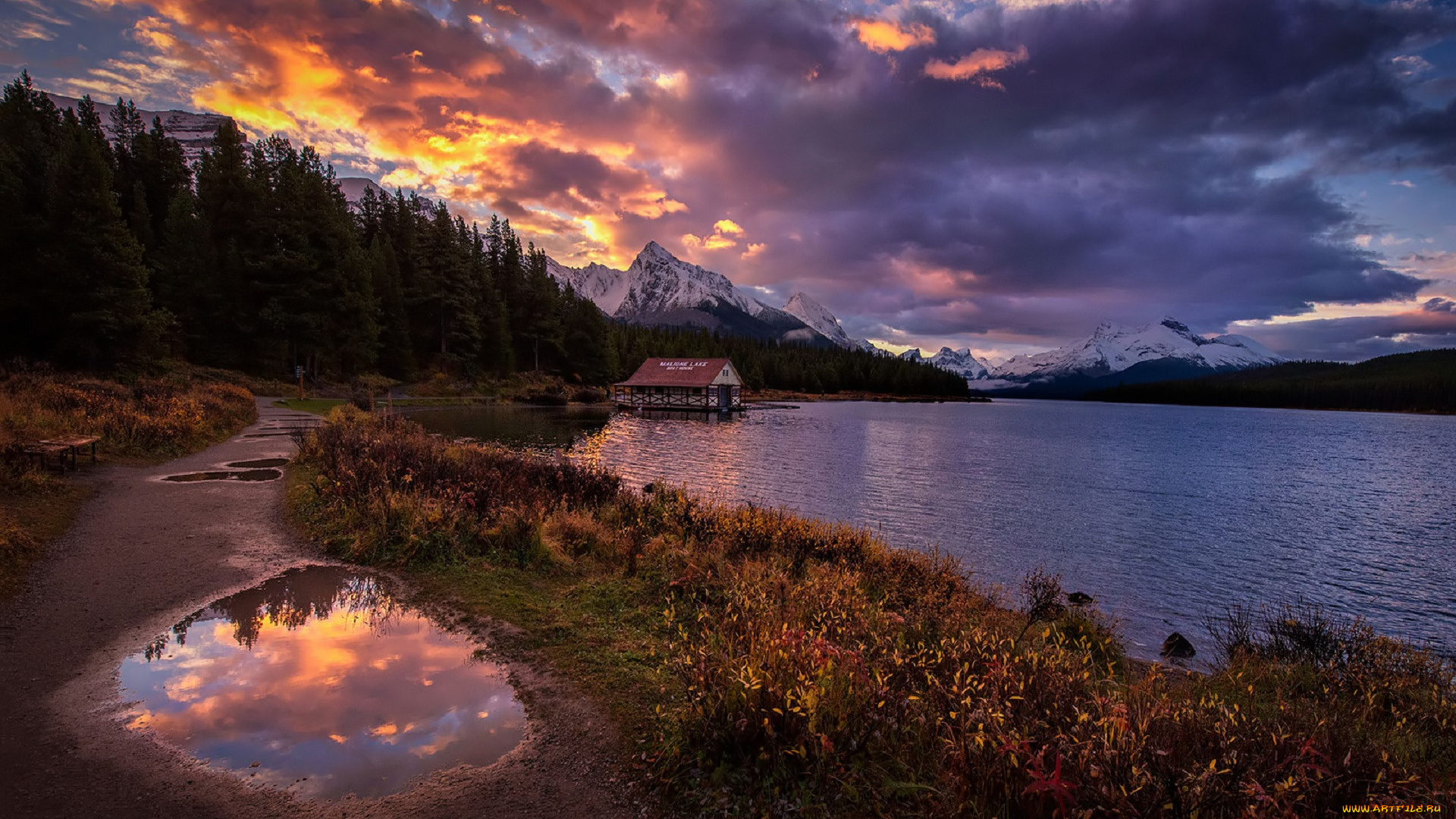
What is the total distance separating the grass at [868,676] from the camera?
400cm

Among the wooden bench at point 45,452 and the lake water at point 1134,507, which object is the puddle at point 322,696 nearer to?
the wooden bench at point 45,452

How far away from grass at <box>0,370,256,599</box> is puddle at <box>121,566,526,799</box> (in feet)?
11.5

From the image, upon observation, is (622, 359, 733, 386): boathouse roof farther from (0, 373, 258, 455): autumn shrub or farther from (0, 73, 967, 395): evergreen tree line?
(0, 373, 258, 455): autumn shrub

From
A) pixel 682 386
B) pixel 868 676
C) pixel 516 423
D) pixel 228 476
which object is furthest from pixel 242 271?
pixel 868 676

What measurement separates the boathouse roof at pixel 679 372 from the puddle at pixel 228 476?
2541 inches

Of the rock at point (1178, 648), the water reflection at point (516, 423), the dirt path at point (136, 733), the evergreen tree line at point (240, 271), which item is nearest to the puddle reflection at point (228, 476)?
the dirt path at point (136, 733)

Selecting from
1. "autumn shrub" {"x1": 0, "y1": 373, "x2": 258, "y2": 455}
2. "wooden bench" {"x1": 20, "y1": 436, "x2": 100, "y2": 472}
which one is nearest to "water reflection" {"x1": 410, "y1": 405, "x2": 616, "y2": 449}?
"autumn shrub" {"x1": 0, "y1": 373, "x2": 258, "y2": 455}

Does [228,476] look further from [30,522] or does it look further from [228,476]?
[30,522]

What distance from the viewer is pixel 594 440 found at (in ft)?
136

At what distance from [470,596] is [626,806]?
5.49 m

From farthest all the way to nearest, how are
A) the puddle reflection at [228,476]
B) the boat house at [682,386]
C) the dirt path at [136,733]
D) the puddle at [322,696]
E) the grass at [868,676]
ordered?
the boat house at [682,386] < the puddle reflection at [228,476] < the puddle at [322,696] < the dirt path at [136,733] < the grass at [868,676]

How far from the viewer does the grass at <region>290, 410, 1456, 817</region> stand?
400 centimetres

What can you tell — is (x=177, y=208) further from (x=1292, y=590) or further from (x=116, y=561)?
(x=1292, y=590)

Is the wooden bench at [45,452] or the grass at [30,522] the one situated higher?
the wooden bench at [45,452]
